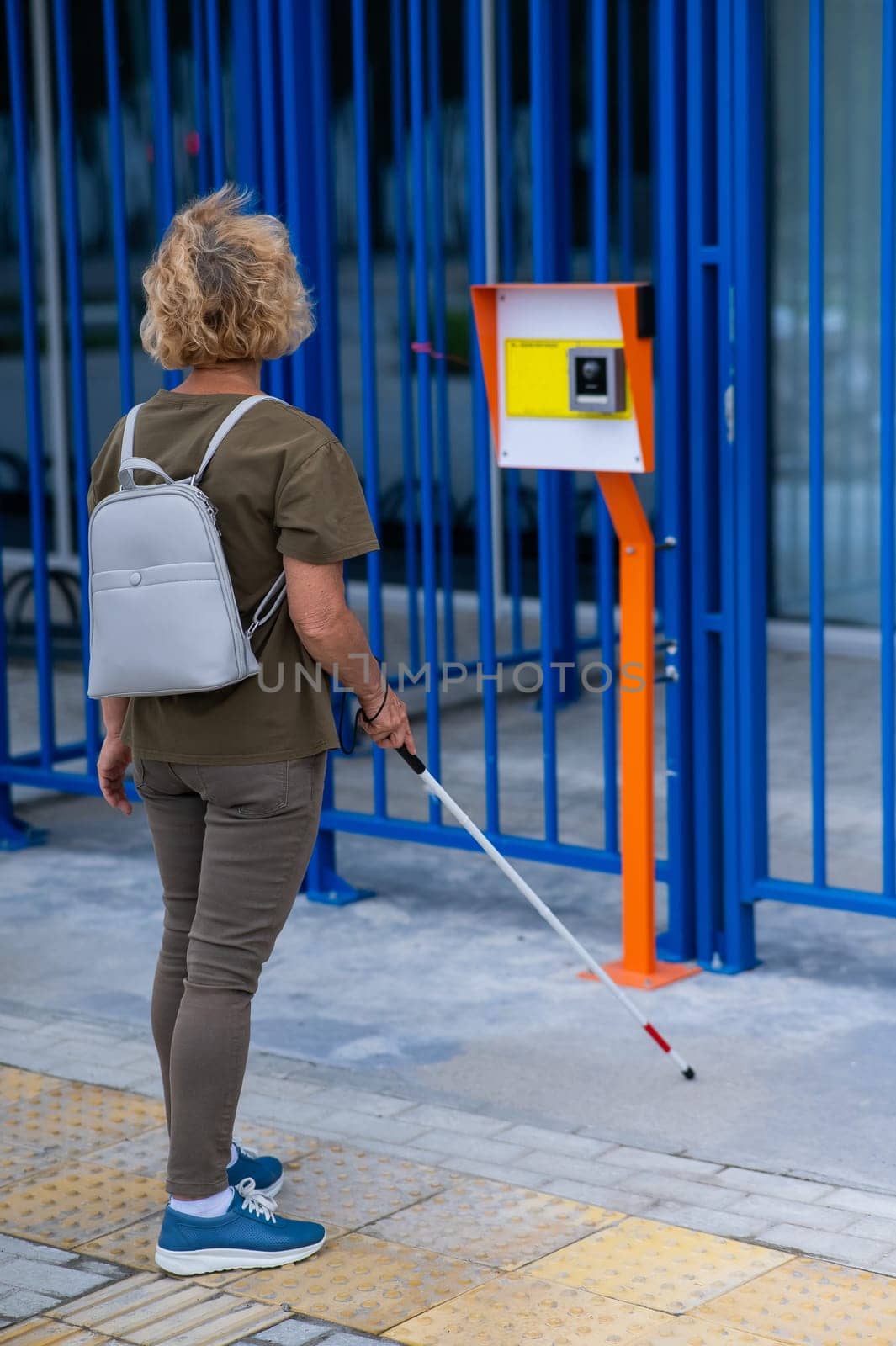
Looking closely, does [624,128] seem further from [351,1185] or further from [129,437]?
[351,1185]

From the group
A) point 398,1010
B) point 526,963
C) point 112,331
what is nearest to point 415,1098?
point 398,1010

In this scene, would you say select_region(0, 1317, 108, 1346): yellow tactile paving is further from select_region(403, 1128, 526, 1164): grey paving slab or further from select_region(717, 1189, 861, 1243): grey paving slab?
select_region(717, 1189, 861, 1243): grey paving slab

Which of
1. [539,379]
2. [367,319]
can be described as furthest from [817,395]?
[367,319]

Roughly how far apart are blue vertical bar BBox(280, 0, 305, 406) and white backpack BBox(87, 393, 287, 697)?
210 cm

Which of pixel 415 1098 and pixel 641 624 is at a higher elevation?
pixel 641 624

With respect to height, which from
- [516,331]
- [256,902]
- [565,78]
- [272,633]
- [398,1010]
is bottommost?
[398,1010]

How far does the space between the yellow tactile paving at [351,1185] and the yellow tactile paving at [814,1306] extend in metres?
0.69

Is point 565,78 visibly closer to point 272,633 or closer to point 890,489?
point 890,489

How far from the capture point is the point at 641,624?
15.4ft

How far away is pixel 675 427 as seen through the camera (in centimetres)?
468

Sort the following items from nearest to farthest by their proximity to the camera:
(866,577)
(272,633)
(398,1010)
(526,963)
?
(272,633) → (398,1010) → (526,963) → (866,577)

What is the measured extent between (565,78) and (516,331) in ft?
9.67

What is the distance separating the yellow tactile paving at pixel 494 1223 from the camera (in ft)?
11.2

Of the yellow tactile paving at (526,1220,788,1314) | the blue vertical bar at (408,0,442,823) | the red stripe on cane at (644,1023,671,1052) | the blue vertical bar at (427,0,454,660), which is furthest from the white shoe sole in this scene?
the blue vertical bar at (427,0,454,660)
